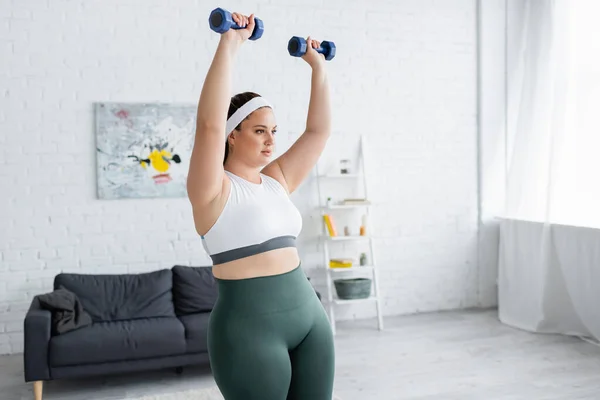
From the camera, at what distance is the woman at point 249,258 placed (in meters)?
1.44

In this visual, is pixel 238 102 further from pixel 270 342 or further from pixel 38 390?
Answer: pixel 38 390

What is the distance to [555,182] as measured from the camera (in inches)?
188

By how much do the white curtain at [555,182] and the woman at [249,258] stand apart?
358cm

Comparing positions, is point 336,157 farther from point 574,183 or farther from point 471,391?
point 471,391

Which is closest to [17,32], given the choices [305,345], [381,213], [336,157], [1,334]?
[1,334]

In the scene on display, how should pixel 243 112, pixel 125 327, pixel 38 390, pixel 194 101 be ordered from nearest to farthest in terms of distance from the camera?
pixel 243 112 < pixel 38 390 < pixel 125 327 < pixel 194 101

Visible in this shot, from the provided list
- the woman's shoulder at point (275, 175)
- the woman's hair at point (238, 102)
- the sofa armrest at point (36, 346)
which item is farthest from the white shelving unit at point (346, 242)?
the woman's hair at point (238, 102)

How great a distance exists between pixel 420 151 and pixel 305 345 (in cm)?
423

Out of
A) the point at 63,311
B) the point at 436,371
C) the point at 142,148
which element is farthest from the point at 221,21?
the point at 142,148

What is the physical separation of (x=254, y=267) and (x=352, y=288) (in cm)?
357

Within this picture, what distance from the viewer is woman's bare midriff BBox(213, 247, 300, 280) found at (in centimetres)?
155

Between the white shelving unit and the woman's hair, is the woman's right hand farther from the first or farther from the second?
the white shelving unit

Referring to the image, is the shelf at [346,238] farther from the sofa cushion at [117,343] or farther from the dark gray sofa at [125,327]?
the sofa cushion at [117,343]

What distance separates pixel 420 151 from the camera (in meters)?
5.58
